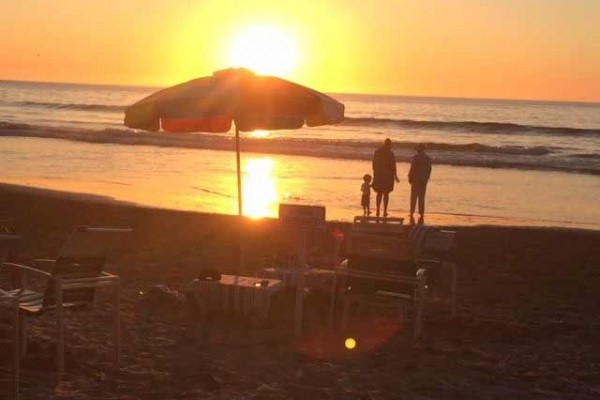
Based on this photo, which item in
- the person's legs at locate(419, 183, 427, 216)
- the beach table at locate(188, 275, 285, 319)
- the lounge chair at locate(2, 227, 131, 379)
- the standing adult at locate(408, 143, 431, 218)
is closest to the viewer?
the lounge chair at locate(2, 227, 131, 379)

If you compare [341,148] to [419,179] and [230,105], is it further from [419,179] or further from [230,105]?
[230,105]

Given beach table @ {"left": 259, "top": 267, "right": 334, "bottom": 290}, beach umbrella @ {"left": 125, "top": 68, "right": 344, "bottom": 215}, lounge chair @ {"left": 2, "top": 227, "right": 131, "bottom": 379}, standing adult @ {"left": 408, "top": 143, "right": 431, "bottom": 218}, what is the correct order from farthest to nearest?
1. standing adult @ {"left": 408, "top": 143, "right": 431, "bottom": 218}
2. beach table @ {"left": 259, "top": 267, "right": 334, "bottom": 290}
3. beach umbrella @ {"left": 125, "top": 68, "right": 344, "bottom": 215}
4. lounge chair @ {"left": 2, "top": 227, "right": 131, "bottom": 379}

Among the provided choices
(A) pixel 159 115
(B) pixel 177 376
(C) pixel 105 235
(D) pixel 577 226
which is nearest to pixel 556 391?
(B) pixel 177 376

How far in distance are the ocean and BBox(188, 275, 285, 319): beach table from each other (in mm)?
8063

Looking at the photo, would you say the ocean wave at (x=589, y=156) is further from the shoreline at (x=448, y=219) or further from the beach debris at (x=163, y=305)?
the beach debris at (x=163, y=305)

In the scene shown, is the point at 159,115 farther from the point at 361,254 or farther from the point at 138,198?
the point at 138,198

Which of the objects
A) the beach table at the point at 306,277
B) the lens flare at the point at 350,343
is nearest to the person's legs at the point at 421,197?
the beach table at the point at 306,277

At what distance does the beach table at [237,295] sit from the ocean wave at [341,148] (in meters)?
23.8

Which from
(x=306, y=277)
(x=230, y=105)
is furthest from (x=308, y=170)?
(x=230, y=105)

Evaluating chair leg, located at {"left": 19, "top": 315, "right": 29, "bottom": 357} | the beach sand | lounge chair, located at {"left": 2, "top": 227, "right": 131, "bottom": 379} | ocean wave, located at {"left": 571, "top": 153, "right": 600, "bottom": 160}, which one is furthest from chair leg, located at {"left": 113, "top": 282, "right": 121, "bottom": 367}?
ocean wave, located at {"left": 571, "top": 153, "right": 600, "bottom": 160}

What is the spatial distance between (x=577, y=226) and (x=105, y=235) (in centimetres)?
1184

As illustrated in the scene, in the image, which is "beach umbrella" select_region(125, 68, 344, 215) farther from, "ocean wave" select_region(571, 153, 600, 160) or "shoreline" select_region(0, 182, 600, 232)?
"ocean wave" select_region(571, 153, 600, 160)

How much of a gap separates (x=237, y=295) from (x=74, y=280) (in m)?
2.09

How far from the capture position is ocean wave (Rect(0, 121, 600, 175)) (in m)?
32.3
